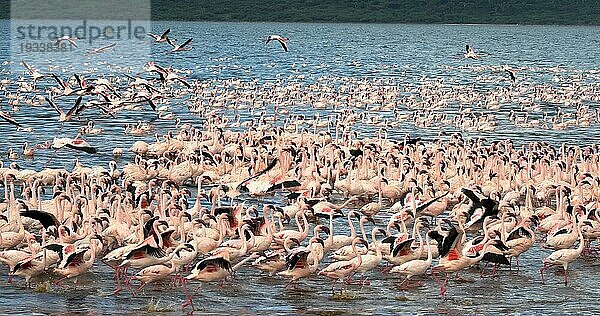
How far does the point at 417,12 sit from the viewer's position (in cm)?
17425

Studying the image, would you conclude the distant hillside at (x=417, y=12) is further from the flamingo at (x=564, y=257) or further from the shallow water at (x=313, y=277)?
the flamingo at (x=564, y=257)

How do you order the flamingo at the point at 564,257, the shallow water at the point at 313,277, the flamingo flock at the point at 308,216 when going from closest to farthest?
1. the shallow water at the point at 313,277
2. the flamingo flock at the point at 308,216
3. the flamingo at the point at 564,257

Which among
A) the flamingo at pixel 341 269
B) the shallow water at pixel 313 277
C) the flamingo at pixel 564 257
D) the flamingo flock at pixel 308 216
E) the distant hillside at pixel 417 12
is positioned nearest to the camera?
the shallow water at pixel 313 277

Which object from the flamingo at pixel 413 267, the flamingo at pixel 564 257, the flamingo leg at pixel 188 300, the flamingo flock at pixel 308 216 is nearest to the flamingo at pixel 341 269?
the flamingo flock at pixel 308 216

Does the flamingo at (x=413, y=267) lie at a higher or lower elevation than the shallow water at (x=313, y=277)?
higher

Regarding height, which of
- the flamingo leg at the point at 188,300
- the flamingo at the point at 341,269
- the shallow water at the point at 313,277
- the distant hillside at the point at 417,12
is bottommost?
the shallow water at the point at 313,277

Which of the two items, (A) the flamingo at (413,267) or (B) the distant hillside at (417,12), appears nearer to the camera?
(A) the flamingo at (413,267)

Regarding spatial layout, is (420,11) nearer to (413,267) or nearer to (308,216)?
(308,216)

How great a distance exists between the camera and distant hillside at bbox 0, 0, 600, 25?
570ft

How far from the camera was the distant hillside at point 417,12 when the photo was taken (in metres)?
174

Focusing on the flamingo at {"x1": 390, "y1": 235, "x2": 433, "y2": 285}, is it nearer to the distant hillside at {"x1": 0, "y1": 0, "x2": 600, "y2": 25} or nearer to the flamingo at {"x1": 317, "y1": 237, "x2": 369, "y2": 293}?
the flamingo at {"x1": 317, "y1": 237, "x2": 369, "y2": 293}

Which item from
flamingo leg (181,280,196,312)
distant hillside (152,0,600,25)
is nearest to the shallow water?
flamingo leg (181,280,196,312)

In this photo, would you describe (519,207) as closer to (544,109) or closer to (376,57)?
(544,109)

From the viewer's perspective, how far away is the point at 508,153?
24.9 m
